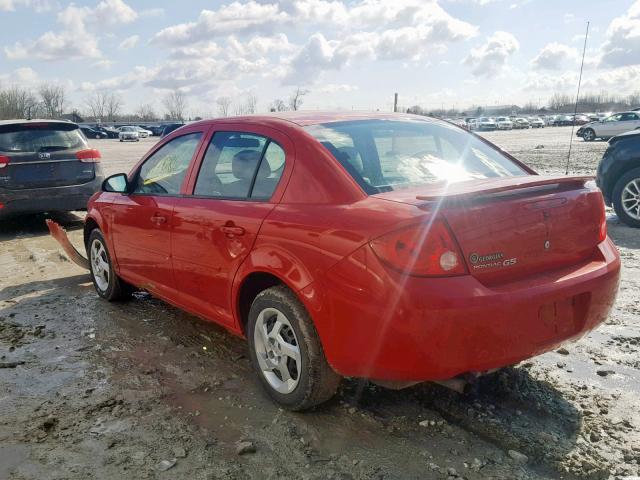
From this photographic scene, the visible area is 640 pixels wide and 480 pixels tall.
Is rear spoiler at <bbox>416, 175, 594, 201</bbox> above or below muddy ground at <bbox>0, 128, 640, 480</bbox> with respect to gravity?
above

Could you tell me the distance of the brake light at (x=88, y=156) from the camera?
9086mm

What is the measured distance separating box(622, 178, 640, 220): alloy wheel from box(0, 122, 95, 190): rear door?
786 centimetres

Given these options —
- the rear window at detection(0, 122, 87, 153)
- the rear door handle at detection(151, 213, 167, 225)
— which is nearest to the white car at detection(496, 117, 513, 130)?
the rear window at detection(0, 122, 87, 153)

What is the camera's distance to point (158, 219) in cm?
427

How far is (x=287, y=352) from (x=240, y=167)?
3.96 ft

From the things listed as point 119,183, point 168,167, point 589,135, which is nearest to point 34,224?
point 119,183

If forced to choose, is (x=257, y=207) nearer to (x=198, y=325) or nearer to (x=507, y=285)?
(x=507, y=285)

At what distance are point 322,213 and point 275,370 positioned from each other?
3.40ft

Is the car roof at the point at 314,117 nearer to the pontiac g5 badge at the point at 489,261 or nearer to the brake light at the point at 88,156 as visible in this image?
the pontiac g5 badge at the point at 489,261

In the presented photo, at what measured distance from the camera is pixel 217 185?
384 centimetres

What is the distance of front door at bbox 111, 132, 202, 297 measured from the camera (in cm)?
424

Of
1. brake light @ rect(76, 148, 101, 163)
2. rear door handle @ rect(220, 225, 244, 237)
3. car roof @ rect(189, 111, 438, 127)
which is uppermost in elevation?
car roof @ rect(189, 111, 438, 127)

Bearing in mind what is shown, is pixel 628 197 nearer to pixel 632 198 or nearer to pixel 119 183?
pixel 632 198

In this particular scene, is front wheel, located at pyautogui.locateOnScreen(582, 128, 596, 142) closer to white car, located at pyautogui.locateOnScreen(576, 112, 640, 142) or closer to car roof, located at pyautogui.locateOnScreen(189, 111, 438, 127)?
white car, located at pyautogui.locateOnScreen(576, 112, 640, 142)
